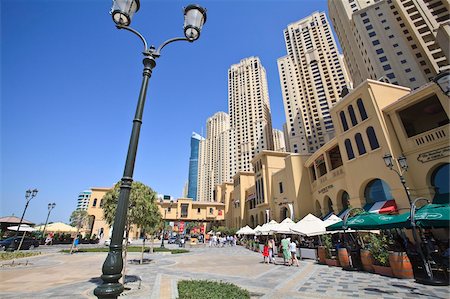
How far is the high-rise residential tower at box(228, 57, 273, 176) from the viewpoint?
101 meters

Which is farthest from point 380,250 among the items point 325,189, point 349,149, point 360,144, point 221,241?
point 221,241

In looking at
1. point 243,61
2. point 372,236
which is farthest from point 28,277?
point 243,61

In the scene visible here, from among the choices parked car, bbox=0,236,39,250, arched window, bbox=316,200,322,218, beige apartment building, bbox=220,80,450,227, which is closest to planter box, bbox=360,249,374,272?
beige apartment building, bbox=220,80,450,227

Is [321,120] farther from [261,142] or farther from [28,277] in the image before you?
[28,277]

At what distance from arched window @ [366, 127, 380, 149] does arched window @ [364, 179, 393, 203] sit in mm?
2792

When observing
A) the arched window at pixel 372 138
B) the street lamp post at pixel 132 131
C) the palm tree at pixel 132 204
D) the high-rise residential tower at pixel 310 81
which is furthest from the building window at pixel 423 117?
the high-rise residential tower at pixel 310 81

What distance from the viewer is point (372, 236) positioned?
10945 mm

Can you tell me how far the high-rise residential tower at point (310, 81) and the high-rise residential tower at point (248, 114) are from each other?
42.2 feet

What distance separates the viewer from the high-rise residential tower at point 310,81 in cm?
8394

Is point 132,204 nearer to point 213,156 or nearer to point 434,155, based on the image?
point 434,155

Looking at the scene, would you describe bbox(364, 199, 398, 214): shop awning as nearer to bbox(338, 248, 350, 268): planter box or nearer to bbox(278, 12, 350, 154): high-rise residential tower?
bbox(338, 248, 350, 268): planter box

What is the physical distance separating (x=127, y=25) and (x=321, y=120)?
87.9m

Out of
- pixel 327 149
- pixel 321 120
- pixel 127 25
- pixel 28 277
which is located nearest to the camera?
pixel 127 25

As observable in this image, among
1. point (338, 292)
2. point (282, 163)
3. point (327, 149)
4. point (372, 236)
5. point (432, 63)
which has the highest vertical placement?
point (432, 63)
